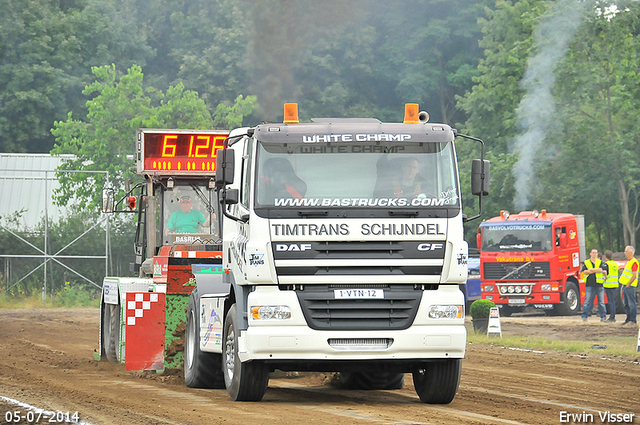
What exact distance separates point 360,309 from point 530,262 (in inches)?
801

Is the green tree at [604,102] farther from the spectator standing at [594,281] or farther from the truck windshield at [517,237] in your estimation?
the spectator standing at [594,281]

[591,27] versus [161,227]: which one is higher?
[591,27]

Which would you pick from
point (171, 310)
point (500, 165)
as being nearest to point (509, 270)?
point (500, 165)

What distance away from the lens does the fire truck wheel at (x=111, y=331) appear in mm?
16344

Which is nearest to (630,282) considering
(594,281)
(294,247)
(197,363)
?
(594,281)

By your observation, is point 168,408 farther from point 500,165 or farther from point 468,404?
point 500,165

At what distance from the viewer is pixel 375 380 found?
13.0m

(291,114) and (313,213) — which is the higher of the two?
(291,114)

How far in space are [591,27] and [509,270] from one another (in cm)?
1098

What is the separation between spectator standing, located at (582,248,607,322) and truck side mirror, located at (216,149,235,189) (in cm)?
1781

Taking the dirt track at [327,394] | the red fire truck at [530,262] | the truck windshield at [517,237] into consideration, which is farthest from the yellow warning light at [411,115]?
the truck windshield at [517,237]

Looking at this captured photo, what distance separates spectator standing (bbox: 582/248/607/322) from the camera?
27016 millimetres

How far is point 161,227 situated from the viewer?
16.3 metres

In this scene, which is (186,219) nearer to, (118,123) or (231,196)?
(231,196)
